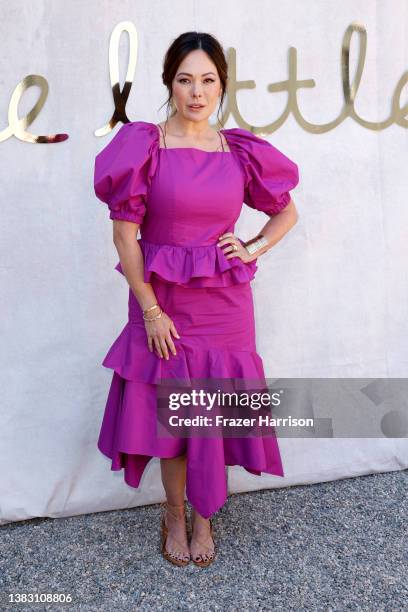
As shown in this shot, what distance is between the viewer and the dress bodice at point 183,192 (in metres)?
1.76

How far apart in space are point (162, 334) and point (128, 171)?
501 mm

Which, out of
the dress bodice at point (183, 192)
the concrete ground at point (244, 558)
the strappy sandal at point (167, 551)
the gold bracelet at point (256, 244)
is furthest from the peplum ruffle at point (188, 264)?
the concrete ground at point (244, 558)

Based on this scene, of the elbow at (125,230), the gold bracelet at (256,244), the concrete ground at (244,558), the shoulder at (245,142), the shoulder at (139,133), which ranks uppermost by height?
the shoulder at (139,133)

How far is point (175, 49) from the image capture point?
5.91ft

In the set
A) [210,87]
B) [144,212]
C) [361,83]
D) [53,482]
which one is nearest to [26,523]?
[53,482]

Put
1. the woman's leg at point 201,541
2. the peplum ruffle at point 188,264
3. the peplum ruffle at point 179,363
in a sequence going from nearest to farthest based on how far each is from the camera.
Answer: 1. the peplum ruffle at point 188,264
2. the peplum ruffle at point 179,363
3. the woman's leg at point 201,541

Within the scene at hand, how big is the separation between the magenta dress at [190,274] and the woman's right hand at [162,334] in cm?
3

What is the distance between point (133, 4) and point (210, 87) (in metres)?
0.75

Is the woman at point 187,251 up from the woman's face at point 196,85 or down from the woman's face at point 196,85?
down

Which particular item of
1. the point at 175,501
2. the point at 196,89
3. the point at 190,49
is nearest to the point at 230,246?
the point at 196,89

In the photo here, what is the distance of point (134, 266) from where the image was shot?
1.84 m

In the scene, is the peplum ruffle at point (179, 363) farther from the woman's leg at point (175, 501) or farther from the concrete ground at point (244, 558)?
the concrete ground at point (244, 558)

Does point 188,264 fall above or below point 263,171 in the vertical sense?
below

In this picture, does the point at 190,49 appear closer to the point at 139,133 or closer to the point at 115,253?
the point at 139,133
